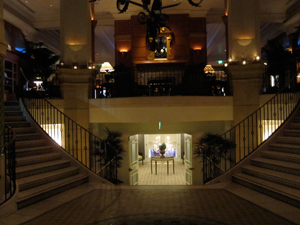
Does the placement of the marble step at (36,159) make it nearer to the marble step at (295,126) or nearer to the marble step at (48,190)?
the marble step at (48,190)

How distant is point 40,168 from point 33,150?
0.66 metres

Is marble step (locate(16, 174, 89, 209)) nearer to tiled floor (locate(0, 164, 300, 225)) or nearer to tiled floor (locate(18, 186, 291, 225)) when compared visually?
tiled floor (locate(0, 164, 300, 225))

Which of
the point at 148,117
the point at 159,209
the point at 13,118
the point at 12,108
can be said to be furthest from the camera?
the point at 148,117

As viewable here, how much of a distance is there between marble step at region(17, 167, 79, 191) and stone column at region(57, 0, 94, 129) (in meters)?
3.19

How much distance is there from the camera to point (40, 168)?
192 inches

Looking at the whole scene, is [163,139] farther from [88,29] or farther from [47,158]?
[47,158]

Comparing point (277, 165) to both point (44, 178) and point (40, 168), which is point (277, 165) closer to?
point (44, 178)

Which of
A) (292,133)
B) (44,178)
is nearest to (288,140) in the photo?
(292,133)

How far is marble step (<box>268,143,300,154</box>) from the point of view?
4.90 metres

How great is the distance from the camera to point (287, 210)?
3672 millimetres

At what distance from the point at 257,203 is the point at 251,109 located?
178 inches

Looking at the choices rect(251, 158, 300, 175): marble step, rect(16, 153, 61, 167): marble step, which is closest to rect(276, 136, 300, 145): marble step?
rect(251, 158, 300, 175): marble step

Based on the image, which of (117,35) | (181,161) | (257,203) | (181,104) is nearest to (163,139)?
(181,161)

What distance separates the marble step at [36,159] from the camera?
4.89 meters
